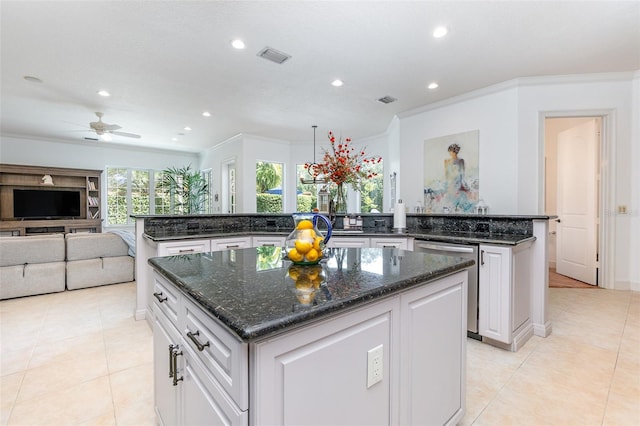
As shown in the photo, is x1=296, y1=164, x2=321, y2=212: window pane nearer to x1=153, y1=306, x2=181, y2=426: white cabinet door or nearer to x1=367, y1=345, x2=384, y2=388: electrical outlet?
x1=153, y1=306, x2=181, y2=426: white cabinet door

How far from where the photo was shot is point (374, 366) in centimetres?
103

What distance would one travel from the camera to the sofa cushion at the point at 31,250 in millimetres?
3729

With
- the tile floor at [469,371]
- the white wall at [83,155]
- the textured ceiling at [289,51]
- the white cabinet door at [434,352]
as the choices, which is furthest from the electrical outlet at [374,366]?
the white wall at [83,155]

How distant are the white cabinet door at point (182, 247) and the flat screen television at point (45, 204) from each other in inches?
244

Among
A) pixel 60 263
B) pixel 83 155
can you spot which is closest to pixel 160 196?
pixel 83 155

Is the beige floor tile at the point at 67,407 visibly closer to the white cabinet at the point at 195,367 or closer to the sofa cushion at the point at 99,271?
the white cabinet at the point at 195,367

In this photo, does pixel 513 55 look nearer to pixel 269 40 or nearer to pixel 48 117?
pixel 269 40

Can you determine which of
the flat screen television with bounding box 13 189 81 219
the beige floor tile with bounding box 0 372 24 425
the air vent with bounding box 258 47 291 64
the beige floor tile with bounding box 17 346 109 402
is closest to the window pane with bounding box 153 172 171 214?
the flat screen television with bounding box 13 189 81 219

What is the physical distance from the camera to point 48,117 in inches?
212

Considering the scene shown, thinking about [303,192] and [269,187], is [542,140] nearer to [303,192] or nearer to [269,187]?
[303,192]

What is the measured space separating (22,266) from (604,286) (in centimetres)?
753

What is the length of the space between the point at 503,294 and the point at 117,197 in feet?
29.4

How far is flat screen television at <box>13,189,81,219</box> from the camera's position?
6.71 meters

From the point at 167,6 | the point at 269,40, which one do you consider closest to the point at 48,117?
the point at 167,6
